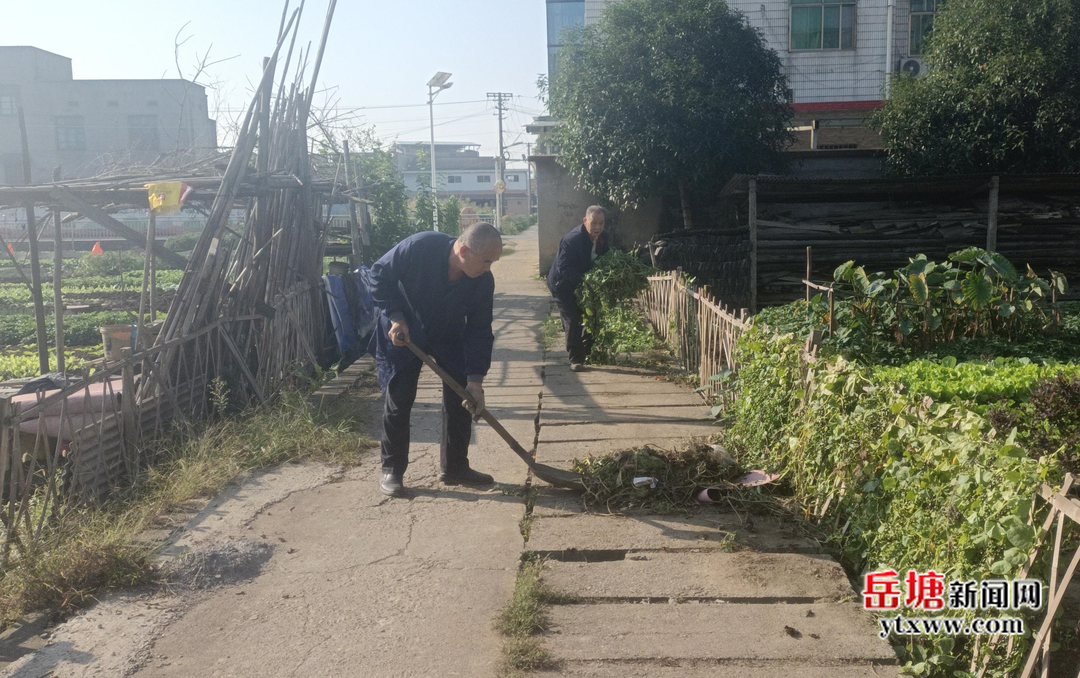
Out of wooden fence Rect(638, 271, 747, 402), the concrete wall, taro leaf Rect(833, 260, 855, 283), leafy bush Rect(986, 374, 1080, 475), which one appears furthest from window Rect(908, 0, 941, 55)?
leafy bush Rect(986, 374, 1080, 475)

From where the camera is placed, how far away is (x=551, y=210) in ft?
54.7

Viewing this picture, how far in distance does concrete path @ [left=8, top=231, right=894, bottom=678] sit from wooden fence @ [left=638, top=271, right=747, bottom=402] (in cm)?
168

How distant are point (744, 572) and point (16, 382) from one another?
6368 mm

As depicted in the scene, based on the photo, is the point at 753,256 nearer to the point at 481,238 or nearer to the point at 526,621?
the point at 481,238

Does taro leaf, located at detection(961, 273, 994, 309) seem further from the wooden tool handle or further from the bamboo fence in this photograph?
the bamboo fence

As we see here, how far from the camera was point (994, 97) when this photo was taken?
1312cm

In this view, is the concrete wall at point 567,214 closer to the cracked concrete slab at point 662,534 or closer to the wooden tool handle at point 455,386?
the wooden tool handle at point 455,386

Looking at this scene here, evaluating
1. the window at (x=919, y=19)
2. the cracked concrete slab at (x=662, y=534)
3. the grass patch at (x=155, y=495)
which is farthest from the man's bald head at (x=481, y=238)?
the window at (x=919, y=19)

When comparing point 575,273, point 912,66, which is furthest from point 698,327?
point 912,66

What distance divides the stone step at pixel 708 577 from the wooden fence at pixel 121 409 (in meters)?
2.62

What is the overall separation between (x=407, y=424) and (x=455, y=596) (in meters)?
1.52

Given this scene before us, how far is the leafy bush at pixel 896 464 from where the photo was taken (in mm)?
2811

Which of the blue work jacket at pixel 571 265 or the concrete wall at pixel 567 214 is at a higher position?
the concrete wall at pixel 567 214

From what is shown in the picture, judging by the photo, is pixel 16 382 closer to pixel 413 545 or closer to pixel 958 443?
pixel 413 545
